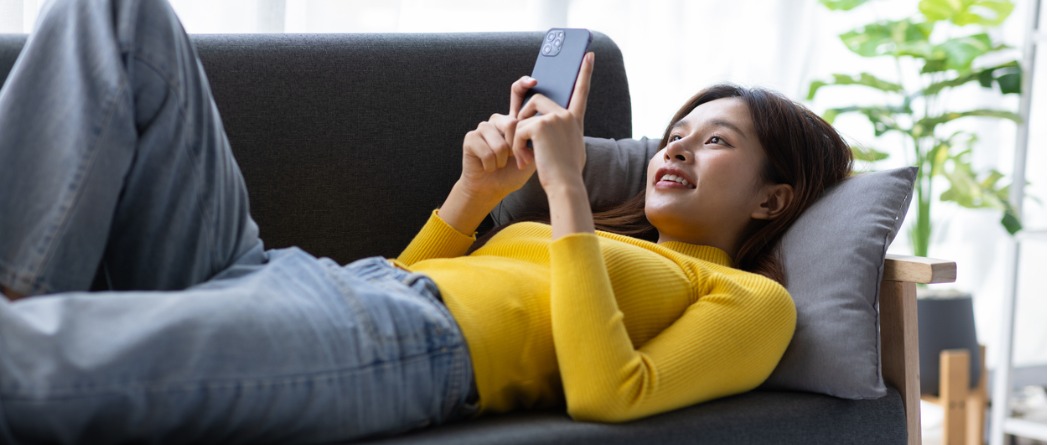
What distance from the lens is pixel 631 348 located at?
122 centimetres

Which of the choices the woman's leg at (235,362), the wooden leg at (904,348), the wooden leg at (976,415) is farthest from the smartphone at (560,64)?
the wooden leg at (976,415)

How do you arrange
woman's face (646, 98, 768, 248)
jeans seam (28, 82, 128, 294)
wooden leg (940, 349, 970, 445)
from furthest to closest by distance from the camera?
wooden leg (940, 349, 970, 445) < woman's face (646, 98, 768, 248) < jeans seam (28, 82, 128, 294)

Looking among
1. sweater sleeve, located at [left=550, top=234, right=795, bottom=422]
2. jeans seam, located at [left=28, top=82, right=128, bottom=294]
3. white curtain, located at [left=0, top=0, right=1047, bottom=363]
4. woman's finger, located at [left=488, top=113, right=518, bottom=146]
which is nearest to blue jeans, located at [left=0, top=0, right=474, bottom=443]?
jeans seam, located at [left=28, top=82, right=128, bottom=294]

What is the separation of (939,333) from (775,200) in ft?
4.27

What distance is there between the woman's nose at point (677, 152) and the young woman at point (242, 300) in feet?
0.56

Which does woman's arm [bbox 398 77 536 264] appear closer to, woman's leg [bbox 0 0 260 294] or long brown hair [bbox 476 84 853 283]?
long brown hair [bbox 476 84 853 283]

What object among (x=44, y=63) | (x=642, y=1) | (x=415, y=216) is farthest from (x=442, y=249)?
(x=642, y=1)

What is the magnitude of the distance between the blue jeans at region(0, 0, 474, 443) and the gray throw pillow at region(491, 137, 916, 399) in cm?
51

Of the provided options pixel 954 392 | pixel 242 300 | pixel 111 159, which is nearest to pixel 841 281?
pixel 242 300

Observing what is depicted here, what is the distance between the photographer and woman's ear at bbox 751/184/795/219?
1633 millimetres

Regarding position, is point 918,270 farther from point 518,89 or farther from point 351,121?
point 351,121

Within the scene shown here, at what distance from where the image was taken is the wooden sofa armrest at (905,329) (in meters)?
1.48

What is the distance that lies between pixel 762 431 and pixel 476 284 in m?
0.41

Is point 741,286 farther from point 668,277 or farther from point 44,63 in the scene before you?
point 44,63
